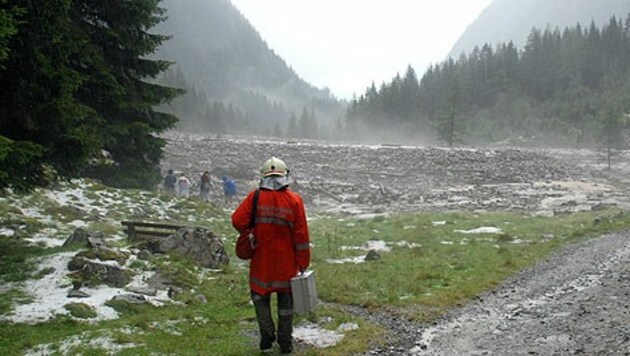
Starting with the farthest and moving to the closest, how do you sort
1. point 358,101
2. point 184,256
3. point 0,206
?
point 358,101 < point 0,206 < point 184,256

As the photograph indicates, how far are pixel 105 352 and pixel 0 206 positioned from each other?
11265mm

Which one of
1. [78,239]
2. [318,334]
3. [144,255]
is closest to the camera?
[318,334]

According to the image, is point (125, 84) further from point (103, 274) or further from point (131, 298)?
point (131, 298)

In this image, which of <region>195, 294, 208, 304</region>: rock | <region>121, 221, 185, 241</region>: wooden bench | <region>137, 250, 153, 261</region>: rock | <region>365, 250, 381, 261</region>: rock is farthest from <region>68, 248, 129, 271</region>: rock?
<region>365, 250, 381, 261</region>: rock

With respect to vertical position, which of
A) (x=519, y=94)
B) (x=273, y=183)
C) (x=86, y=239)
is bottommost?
(x=86, y=239)

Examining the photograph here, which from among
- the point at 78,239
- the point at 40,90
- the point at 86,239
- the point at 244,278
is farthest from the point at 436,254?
Result: the point at 40,90

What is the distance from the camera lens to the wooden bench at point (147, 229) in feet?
48.8

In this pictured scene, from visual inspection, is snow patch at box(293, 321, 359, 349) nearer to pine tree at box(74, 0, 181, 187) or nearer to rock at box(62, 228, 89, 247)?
rock at box(62, 228, 89, 247)

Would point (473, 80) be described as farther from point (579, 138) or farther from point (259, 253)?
point (259, 253)

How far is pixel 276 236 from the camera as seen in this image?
7.07m

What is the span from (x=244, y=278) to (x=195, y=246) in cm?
199

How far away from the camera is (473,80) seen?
138 m

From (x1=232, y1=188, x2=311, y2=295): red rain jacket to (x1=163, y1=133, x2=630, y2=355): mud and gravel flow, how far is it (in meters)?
1.96

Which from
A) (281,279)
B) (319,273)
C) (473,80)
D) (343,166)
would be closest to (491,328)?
(281,279)
